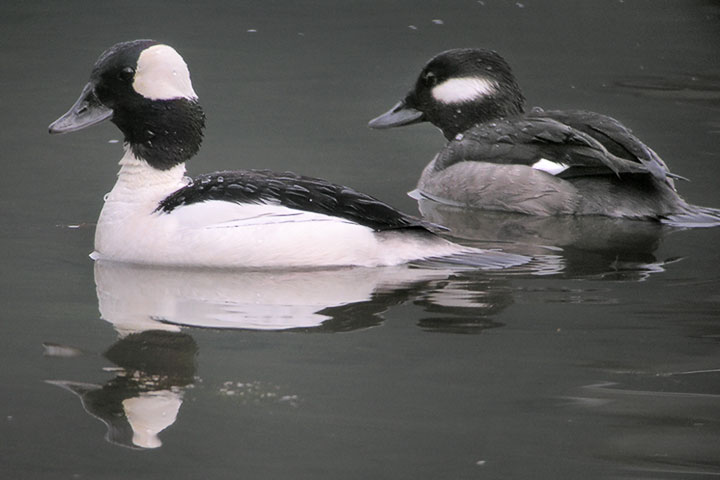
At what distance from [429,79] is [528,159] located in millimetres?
1549

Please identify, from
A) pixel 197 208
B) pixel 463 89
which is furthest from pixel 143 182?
pixel 463 89

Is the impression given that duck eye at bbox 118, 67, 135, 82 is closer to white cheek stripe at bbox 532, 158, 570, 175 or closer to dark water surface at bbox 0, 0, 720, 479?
dark water surface at bbox 0, 0, 720, 479

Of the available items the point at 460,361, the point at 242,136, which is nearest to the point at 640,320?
the point at 460,361

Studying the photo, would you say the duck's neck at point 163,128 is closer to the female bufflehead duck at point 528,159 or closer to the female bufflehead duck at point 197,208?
the female bufflehead duck at point 197,208

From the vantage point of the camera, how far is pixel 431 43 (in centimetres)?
1731

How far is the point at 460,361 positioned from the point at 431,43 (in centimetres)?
1172

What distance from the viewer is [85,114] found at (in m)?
7.88

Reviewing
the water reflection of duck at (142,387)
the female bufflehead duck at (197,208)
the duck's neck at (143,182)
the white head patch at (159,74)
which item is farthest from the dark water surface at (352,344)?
the white head patch at (159,74)

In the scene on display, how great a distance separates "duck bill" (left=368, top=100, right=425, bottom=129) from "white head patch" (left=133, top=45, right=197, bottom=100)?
3538 millimetres

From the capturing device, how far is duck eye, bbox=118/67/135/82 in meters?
7.69

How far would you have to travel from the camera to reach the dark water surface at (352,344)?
5.04 meters

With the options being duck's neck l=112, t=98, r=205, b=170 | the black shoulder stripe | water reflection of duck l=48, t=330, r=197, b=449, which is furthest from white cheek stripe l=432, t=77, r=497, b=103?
water reflection of duck l=48, t=330, r=197, b=449

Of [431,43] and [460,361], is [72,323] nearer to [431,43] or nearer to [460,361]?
[460,361]

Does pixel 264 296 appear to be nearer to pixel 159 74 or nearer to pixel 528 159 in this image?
pixel 159 74
